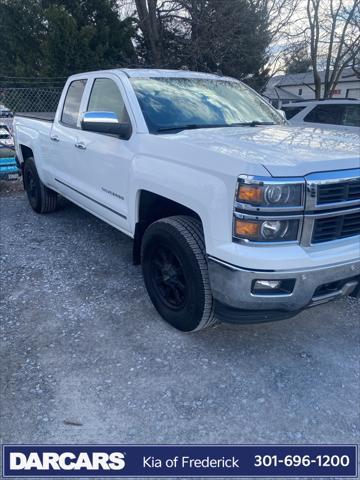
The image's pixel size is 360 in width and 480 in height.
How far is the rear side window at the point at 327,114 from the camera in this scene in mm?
7445

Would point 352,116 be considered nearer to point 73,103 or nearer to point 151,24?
point 73,103

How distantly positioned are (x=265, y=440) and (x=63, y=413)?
4.03 ft

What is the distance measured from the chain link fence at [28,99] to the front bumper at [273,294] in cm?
1058

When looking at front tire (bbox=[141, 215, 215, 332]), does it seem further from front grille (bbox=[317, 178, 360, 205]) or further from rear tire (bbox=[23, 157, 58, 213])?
rear tire (bbox=[23, 157, 58, 213])

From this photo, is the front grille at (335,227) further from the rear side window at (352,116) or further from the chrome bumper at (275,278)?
the rear side window at (352,116)

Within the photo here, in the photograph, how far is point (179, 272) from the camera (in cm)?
311

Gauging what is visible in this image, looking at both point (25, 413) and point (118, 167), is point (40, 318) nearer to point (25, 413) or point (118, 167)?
point (25, 413)

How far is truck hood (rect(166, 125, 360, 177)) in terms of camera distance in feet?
7.88

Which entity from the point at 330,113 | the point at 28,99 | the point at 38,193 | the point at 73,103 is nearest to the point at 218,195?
the point at 73,103

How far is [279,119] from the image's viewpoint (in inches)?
169

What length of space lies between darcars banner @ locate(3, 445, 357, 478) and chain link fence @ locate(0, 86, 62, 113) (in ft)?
35.6

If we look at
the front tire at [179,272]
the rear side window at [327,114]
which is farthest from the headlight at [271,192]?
the rear side window at [327,114]

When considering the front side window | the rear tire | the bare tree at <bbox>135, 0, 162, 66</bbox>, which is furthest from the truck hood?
the bare tree at <bbox>135, 0, 162, 66</bbox>

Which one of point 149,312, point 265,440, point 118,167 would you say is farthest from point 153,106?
point 265,440
